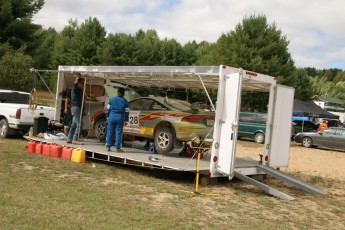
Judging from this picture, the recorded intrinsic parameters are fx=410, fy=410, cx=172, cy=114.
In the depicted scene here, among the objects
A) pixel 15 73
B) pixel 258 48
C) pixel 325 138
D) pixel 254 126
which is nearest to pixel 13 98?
pixel 15 73

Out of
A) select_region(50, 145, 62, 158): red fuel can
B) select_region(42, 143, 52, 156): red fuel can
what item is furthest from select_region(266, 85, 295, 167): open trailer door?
select_region(42, 143, 52, 156): red fuel can

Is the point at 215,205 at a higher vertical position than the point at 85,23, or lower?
lower

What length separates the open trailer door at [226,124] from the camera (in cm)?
823

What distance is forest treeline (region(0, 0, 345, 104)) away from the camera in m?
27.2

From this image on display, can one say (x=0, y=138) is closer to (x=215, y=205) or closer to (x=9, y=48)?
(x=215, y=205)

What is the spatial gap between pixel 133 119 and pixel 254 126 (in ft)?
46.2

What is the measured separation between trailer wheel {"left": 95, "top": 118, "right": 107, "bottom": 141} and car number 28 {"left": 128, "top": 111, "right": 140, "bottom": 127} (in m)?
1.36

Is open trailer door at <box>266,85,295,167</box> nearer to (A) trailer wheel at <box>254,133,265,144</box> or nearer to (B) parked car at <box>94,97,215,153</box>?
(B) parked car at <box>94,97,215,153</box>

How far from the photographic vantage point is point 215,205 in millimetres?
7281

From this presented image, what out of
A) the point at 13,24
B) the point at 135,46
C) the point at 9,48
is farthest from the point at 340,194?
the point at 135,46

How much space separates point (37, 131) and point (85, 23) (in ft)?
130

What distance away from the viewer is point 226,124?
27.6 feet

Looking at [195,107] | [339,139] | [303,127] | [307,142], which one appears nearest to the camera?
[195,107]

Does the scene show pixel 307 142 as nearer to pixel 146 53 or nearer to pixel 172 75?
pixel 172 75
